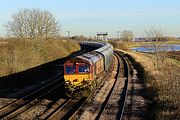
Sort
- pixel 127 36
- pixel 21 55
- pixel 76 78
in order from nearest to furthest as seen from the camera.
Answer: pixel 76 78
pixel 21 55
pixel 127 36

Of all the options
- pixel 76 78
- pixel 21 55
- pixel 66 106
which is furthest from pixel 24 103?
pixel 21 55

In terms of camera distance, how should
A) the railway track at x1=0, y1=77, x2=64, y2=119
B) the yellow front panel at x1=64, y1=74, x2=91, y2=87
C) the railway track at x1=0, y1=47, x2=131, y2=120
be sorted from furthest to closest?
1. the yellow front panel at x1=64, y1=74, x2=91, y2=87
2. the railway track at x1=0, y1=77, x2=64, y2=119
3. the railway track at x1=0, y1=47, x2=131, y2=120

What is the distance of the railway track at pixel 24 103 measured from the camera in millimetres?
17631

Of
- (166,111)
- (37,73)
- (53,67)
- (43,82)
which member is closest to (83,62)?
(166,111)

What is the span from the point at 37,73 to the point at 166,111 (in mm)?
20545

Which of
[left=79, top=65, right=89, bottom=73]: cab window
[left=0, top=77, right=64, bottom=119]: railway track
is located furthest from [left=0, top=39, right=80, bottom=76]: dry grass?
[left=79, top=65, right=89, bottom=73]: cab window

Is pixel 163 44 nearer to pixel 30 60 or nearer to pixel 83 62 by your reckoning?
pixel 30 60

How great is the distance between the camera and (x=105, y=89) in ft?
83.0

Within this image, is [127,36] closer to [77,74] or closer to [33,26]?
[33,26]

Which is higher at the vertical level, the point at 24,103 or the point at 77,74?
the point at 77,74

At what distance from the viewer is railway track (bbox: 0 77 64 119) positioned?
17.6m

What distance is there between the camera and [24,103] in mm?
20578

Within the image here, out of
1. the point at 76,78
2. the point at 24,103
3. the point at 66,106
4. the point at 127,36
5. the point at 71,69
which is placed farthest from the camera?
the point at 127,36

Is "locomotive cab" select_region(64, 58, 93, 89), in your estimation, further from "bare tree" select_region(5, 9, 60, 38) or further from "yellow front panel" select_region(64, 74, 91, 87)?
"bare tree" select_region(5, 9, 60, 38)
